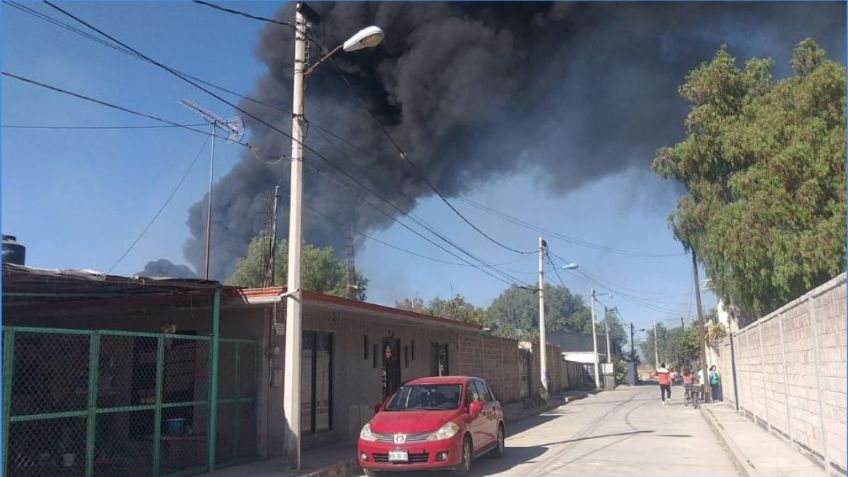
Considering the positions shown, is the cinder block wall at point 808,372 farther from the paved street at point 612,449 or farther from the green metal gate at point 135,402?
the green metal gate at point 135,402

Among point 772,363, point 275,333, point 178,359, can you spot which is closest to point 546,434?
point 772,363

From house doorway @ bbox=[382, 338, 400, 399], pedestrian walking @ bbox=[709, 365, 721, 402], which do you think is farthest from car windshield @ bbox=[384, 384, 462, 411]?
pedestrian walking @ bbox=[709, 365, 721, 402]

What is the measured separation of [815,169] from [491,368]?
13.4 meters

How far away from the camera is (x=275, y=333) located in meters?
11.8

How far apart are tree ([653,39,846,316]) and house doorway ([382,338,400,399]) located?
10.3 meters

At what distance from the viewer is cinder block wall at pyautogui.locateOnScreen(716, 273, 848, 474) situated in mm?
7727

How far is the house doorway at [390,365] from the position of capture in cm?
1700

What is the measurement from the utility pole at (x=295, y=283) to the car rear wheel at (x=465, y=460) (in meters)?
2.50

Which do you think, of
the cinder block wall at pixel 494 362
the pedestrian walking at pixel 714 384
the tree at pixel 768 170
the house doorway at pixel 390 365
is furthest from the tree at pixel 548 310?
the house doorway at pixel 390 365

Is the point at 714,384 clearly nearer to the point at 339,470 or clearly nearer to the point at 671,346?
the point at 339,470

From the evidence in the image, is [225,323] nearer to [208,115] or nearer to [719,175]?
[208,115]

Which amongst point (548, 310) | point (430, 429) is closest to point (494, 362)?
point (430, 429)

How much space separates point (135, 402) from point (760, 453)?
11407 millimetres

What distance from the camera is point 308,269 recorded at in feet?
180
